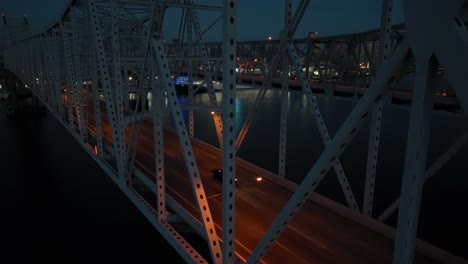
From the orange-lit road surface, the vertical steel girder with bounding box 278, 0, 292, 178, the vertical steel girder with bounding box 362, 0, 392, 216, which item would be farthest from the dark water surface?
the vertical steel girder with bounding box 362, 0, 392, 216

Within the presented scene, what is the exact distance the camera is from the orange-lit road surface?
A: 5.87 metres

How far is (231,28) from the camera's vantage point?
355cm

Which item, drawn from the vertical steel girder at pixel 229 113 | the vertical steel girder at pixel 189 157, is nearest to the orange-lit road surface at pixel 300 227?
the vertical steel girder at pixel 189 157

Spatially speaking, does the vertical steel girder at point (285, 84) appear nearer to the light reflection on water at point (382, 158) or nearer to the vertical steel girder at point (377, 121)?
the vertical steel girder at point (377, 121)

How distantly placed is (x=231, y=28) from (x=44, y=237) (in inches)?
803

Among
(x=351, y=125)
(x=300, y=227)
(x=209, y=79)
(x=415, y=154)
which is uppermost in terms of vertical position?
(x=209, y=79)

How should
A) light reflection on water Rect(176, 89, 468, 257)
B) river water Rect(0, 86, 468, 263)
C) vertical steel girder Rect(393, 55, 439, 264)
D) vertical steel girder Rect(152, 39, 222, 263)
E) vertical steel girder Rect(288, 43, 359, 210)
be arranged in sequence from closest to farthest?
vertical steel girder Rect(393, 55, 439, 264) < vertical steel girder Rect(152, 39, 222, 263) < vertical steel girder Rect(288, 43, 359, 210) < river water Rect(0, 86, 468, 263) < light reflection on water Rect(176, 89, 468, 257)

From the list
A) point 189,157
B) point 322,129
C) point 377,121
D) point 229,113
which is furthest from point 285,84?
point 229,113

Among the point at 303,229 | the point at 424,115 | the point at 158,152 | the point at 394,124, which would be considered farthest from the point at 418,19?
the point at 394,124

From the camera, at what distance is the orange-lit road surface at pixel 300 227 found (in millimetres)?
5871

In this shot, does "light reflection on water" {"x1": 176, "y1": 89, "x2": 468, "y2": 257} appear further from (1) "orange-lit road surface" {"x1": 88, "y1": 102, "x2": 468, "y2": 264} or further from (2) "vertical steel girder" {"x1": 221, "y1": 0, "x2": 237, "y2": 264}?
(2) "vertical steel girder" {"x1": 221, "y1": 0, "x2": 237, "y2": 264}

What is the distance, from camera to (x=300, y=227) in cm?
701

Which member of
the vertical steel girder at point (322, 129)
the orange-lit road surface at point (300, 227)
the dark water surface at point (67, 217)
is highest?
the vertical steel girder at point (322, 129)

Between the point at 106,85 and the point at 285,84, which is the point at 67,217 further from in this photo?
the point at 285,84
